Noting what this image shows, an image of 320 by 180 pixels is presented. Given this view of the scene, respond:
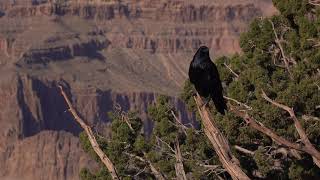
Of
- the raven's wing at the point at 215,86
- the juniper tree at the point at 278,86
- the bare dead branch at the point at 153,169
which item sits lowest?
the bare dead branch at the point at 153,169

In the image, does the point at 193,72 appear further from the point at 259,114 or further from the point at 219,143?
the point at 259,114

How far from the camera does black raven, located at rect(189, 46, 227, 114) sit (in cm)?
2242

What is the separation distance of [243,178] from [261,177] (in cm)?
1340

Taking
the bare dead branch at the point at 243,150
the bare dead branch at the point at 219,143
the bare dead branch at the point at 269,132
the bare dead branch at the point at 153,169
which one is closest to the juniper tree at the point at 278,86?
the bare dead branch at the point at 243,150

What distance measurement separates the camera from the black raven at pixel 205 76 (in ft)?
73.6

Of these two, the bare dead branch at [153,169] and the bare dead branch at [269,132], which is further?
the bare dead branch at [153,169]

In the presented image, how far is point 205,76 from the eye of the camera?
22484 mm

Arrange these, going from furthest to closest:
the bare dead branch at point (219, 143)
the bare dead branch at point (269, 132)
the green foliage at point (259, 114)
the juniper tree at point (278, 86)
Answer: the green foliage at point (259, 114), the juniper tree at point (278, 86), the bare dead branch at point (219, 143), the bare dead branch at point (269, 132)

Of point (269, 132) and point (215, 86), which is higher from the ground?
point (215, 86)

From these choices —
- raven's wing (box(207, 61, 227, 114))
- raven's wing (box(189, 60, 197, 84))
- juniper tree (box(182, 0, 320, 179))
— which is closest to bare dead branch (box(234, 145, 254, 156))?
juniper tree (box(182, 0, 320, 179))

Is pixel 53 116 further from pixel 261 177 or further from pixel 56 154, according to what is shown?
pixel 261 177

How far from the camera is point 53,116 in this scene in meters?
184

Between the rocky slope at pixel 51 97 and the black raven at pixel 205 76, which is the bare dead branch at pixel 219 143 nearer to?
the black raven at pixel 205 76

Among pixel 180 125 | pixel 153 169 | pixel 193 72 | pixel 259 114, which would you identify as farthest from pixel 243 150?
pixel 193 72
